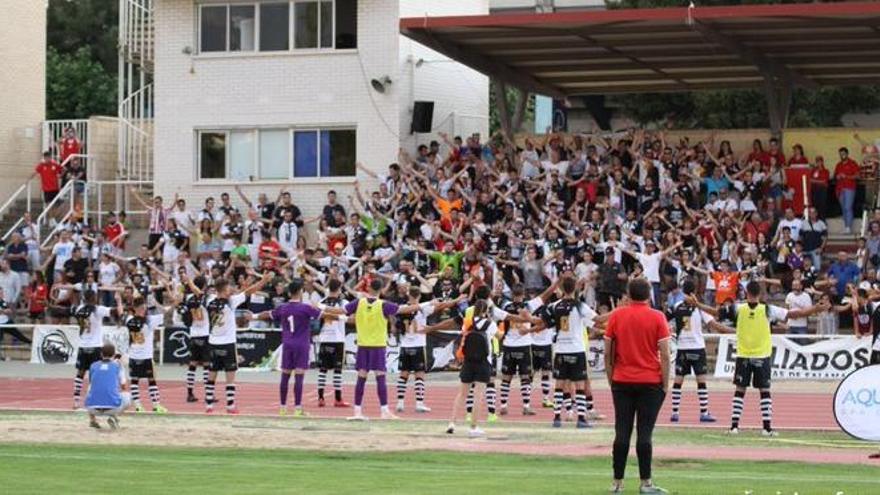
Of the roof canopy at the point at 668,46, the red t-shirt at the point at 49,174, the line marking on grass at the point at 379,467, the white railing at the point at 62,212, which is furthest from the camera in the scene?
the red t-shirt at the point at 49,174

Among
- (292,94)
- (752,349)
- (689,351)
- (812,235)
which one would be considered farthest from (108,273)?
(752,349)

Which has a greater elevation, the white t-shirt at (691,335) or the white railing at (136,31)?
the white railing at (136,31)

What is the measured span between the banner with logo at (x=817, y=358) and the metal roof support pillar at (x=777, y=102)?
9169mm

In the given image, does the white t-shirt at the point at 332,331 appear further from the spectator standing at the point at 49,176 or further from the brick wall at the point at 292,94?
the spectator standing at the point at 49,176

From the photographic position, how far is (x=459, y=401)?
80.8 feet

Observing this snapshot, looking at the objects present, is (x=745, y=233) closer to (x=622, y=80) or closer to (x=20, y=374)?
(x=622, y=80)

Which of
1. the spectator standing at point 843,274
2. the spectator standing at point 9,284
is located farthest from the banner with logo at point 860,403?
the spectator standing at point 9,284

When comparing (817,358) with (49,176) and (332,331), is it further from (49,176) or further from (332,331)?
(49,176)

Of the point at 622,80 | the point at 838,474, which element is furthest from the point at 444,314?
the point at 838,474

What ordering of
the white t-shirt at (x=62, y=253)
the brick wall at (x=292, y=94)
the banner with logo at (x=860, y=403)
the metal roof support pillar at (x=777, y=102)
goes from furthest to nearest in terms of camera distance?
1. the brick wall at (x=292, y=94)
2. the metal roof support pillar at (x=777, y=102)
3. the white t-shirt at (x=62, y=253)
4. the banner with logo at (x=860, y=403)

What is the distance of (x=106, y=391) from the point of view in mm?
24781

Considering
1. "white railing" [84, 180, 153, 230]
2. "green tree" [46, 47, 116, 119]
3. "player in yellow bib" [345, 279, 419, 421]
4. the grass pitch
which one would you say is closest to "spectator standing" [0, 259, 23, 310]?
"white railing" [84, 180, 153, 230]

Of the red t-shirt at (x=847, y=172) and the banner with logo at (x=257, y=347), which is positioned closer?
the banner with logo at (x=257, y=347)

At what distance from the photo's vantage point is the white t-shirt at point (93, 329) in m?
29.0
